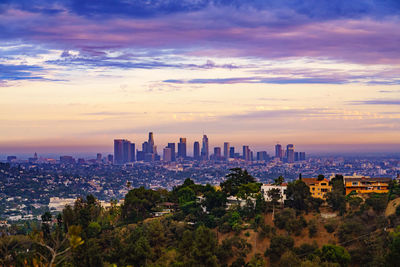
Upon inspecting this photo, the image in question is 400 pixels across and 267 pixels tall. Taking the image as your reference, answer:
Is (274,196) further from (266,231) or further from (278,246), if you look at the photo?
(278,246)

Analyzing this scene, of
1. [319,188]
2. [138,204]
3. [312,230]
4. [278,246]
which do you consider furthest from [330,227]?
[138,204]

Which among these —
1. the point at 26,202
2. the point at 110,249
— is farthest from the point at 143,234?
the point at 26,202

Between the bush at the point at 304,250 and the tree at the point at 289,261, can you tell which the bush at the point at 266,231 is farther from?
the tree at the point at 289,261

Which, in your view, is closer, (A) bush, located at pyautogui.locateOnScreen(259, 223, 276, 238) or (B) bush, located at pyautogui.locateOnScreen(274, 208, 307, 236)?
(B) bush, located at pyautogui.locateOnScreen(274, 208, 307, 236)

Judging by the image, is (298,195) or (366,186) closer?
(298,195)

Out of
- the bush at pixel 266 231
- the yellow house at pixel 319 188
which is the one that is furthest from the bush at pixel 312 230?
the yellow house at pixel 319 188

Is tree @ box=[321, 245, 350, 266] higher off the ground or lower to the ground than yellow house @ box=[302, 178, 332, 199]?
lower

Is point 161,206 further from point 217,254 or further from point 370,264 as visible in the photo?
point 370,264

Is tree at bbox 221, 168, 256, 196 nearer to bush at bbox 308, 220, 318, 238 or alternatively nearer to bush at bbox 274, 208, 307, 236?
bush at bbox 274, 208, 307, 236

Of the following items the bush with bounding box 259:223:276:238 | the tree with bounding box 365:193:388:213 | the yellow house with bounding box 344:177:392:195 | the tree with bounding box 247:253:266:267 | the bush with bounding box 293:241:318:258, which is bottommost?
the tree with bounding box 247:253:266:267

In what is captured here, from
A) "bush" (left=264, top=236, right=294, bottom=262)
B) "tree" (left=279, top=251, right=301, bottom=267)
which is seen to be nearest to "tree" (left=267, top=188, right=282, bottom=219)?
"bush" (left=264, top=236, right=294, bottom=262)
